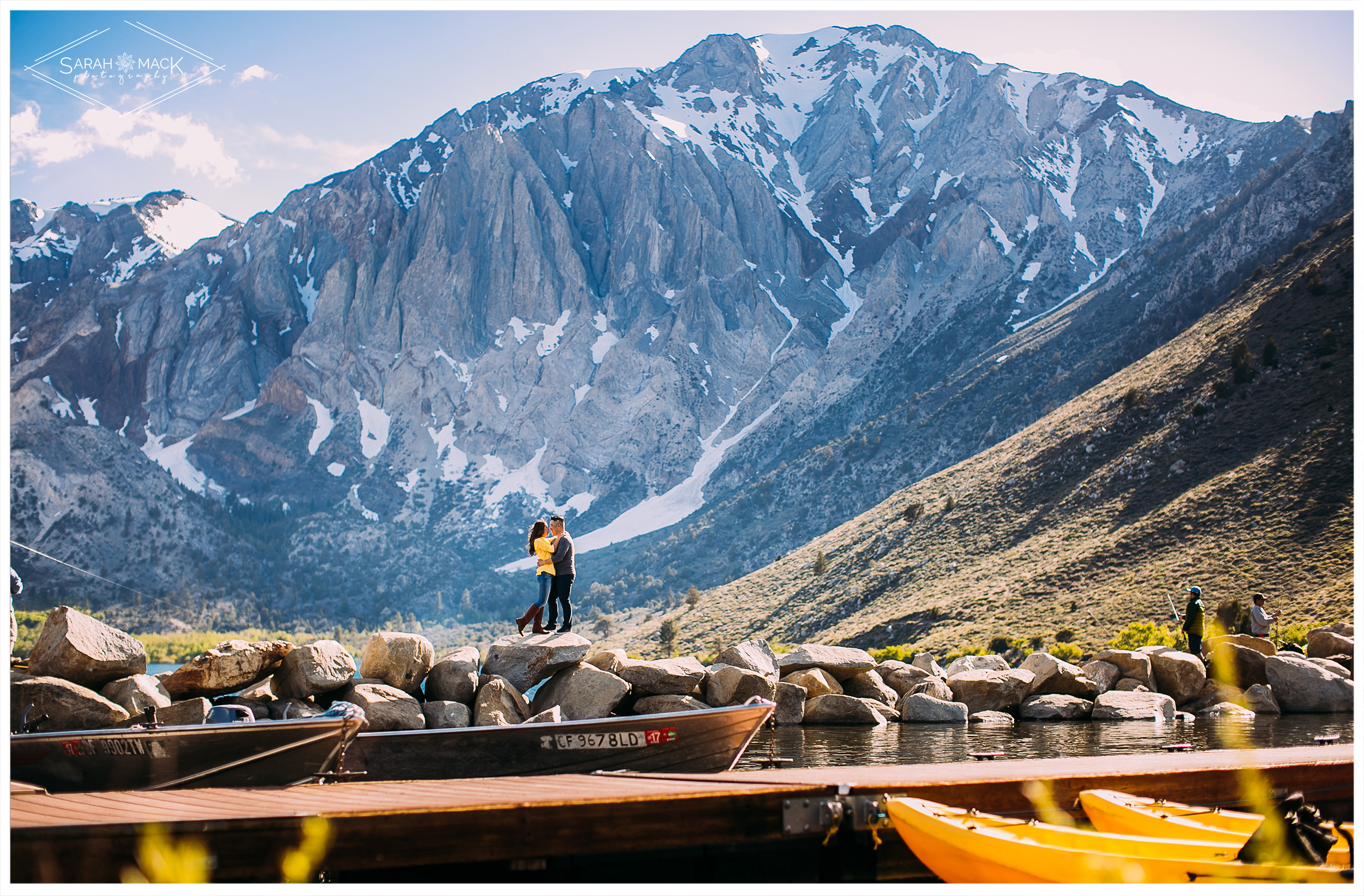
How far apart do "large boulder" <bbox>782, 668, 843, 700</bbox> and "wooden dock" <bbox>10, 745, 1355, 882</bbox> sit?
1655 centimetres

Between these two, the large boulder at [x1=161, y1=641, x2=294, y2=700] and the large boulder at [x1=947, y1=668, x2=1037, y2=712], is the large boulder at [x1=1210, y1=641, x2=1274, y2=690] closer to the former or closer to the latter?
the large boulder at [x1=947, y1=668, x2=1037, y2=712]

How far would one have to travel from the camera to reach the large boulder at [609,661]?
20969 mm

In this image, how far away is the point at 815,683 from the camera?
86.1 feet

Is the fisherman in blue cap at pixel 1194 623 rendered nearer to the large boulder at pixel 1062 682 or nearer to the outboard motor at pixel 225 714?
the large boulder at pixel 1062 682

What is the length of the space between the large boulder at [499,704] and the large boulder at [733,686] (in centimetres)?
478

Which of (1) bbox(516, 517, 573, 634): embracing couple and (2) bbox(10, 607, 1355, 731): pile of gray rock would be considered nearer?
(2) bbox(10, 607, 1355, 731): pile of gray rock

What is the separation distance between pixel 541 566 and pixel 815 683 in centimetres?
1067

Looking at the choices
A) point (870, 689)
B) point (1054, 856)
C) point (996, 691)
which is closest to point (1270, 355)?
point (996, 691)

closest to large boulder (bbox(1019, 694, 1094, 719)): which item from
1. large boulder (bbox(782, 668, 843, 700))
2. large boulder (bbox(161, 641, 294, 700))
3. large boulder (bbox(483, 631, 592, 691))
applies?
large boulder (bbox(782, 668, 843, 700))

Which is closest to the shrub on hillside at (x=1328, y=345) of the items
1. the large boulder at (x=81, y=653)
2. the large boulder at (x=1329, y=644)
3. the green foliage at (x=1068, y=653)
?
the green foliage at (x=1068, y=653)

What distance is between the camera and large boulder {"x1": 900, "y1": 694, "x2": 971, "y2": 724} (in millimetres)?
25312

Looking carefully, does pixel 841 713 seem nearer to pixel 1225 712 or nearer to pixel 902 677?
pixel 902 677

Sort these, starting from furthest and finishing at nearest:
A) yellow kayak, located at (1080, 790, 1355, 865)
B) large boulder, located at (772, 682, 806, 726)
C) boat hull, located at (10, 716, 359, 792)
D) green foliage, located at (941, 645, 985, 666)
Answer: green foliage, located at (941, 645, 985, 666), large boulder, located at (772, 682, 806, 726), boat hull, located at (10, 716, 359, 792), yellow kayak, located at (1080, 790, 1355, 865)

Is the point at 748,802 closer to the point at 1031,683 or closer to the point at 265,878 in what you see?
the point at 265,878
